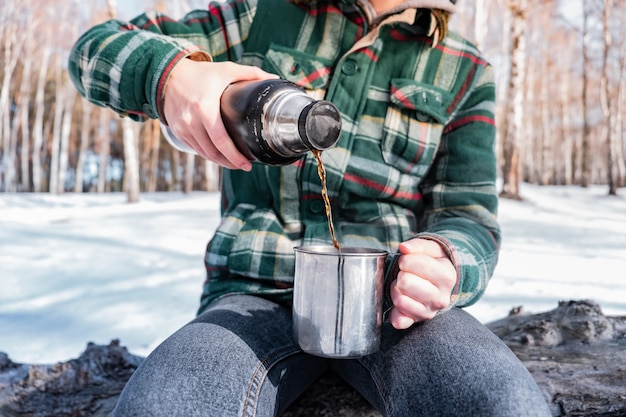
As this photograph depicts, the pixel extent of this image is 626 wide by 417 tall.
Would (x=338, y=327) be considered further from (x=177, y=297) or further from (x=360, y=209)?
(x=177, y=297)

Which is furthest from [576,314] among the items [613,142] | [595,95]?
[595,95]

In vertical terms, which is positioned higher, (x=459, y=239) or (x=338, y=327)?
(x=459, y=239)

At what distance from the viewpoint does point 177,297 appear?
2.98 m

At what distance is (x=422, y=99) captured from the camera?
121 cm

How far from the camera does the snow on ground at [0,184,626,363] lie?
7.84 feet

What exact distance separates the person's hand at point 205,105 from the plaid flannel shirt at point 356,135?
304 mm

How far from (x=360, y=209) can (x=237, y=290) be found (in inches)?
14.9

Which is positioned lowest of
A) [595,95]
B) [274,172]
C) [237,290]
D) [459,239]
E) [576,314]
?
[576,314]

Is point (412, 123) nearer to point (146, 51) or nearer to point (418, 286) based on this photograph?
point (418, 286)

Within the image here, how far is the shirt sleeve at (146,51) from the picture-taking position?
0.91 m

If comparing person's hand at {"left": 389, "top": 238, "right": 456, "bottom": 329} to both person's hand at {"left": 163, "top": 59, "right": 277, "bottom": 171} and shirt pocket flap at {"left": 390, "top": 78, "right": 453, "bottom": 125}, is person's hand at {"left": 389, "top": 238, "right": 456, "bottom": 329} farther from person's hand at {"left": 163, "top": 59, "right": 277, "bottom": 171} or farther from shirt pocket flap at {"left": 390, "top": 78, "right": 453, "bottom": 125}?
shirt pocket flap at {"left": 390, "top": 78, "right": 453, "bottom": 125}

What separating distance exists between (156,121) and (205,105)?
2002cm

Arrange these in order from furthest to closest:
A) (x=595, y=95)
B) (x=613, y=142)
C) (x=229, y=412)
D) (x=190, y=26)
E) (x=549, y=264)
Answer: (x=595, y=95), (x=613, y=142), (x=549, y=264), (x=190, y=26), (x=229, y=412)

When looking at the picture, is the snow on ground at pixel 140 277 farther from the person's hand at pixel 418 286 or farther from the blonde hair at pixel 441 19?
the blonde hair at pixel 441 19
